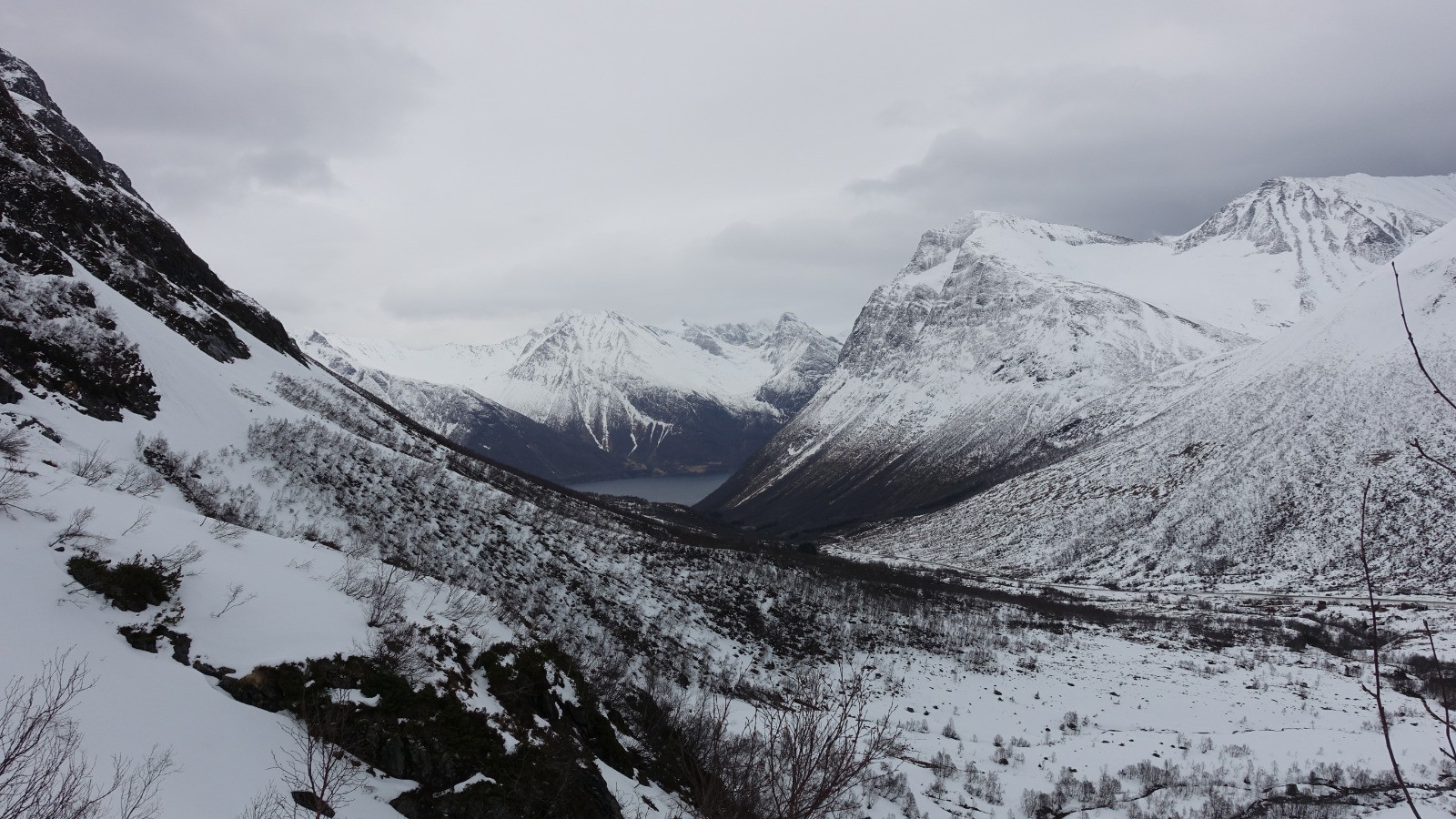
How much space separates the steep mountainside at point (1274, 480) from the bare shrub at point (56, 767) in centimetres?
8447

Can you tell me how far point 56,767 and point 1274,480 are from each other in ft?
342

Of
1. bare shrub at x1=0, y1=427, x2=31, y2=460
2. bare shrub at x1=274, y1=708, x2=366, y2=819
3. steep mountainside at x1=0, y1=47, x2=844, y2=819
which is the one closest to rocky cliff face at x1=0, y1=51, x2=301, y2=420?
steep mountainside at x1=0, y1=47, x2=844, y2=819

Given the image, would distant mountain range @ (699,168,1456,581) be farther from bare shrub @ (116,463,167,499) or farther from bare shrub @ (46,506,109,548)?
bare shrub @ (46,506,109,548)

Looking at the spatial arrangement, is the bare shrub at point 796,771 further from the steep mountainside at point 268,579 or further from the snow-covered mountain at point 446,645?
the steep mountainside at point 268,579

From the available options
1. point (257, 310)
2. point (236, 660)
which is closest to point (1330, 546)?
point (236, 660)

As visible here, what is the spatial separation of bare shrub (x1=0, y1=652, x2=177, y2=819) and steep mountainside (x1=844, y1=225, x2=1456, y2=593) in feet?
277

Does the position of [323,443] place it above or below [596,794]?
above

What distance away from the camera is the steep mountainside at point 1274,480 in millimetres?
71438

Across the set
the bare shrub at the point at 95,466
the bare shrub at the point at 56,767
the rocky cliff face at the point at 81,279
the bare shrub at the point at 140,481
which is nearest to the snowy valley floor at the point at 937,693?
the bare shrub at the point at 56,767

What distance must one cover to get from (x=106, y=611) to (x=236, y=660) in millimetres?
2045

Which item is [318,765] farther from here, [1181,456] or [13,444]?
[1181,456]

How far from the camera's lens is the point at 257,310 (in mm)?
60031

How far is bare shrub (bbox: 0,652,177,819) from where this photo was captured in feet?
24.4

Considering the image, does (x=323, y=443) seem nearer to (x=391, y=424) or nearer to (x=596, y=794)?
(x=391, y=424)
